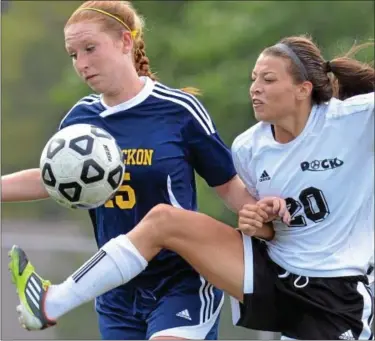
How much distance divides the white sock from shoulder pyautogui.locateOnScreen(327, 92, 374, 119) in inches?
39.1

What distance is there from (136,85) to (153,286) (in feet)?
2.75

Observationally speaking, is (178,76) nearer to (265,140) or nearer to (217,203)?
(217,203)

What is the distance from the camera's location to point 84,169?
4.73m

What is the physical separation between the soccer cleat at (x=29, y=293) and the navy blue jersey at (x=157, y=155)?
406mm

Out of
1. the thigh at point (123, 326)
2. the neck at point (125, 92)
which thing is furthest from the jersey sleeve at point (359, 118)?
the thigh at point (123, 326)

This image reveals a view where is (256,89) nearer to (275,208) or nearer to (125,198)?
(275,208)

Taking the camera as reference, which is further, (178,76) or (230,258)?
(178,76)

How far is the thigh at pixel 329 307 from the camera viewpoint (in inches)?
189

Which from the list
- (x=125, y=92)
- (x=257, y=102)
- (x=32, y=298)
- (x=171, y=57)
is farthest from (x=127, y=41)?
(x=171, y=57)

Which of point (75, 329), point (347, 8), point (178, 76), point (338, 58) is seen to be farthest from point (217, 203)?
point (338, 58)

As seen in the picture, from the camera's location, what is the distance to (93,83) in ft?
16.0

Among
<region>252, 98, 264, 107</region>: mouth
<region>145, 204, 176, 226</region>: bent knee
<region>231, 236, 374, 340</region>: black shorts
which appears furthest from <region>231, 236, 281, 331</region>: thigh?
<region>252, 98, 264, 107</region>: mouth

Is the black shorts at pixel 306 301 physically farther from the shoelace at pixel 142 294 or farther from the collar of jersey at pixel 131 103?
the collar of jersey at pixel 131 103

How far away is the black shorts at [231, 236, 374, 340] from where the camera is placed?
480 cm
